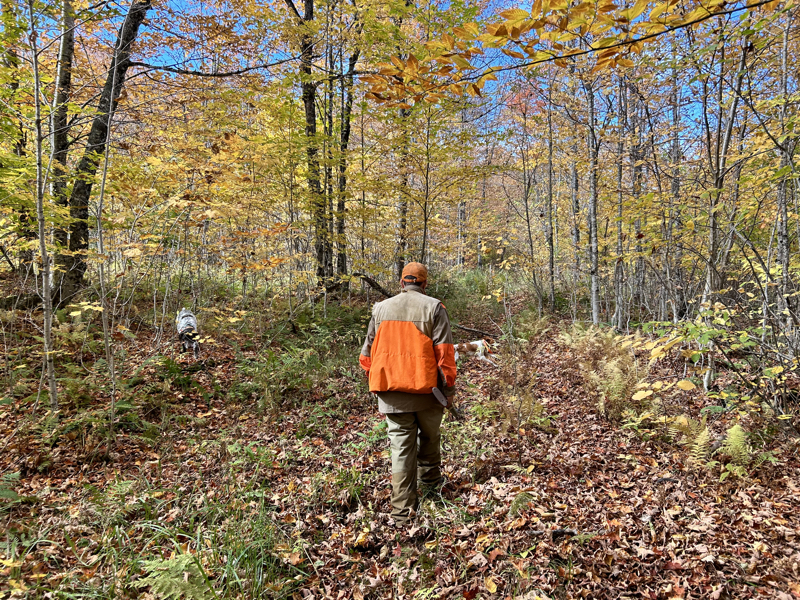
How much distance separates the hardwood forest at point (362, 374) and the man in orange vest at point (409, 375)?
1.60 ft

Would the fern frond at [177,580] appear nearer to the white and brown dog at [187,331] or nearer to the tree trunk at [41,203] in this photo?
the tree trunk at [41,203]

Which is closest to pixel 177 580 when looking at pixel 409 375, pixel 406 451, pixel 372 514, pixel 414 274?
pixel 372 514

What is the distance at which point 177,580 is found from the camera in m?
2.56

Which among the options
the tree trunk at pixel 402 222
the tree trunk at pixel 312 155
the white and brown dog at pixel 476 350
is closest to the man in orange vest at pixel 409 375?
the white and brown dog at pixel 476 350

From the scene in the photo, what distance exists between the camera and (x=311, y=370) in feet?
22.6

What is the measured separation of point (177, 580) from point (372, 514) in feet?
5.51

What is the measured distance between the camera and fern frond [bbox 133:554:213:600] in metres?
2.54

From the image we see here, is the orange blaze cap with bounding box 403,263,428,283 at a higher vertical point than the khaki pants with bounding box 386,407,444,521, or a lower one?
higher

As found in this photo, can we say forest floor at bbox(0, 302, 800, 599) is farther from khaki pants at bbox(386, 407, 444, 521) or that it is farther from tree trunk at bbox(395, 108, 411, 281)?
tree trunk at bbox(395, 108, 411, 281)

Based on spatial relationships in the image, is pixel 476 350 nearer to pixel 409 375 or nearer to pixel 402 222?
pixel 402 222

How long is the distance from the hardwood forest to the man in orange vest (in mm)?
486

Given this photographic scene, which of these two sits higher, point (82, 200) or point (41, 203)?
point (82, 200)

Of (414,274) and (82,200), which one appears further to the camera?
(82,200)

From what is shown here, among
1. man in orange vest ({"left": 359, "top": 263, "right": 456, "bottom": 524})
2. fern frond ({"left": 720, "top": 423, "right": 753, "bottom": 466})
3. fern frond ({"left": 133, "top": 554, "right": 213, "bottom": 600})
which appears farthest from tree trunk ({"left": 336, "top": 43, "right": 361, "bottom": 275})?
fern frond ({"left": 720, "top": 423, "right": 753, "bottom": 466})
